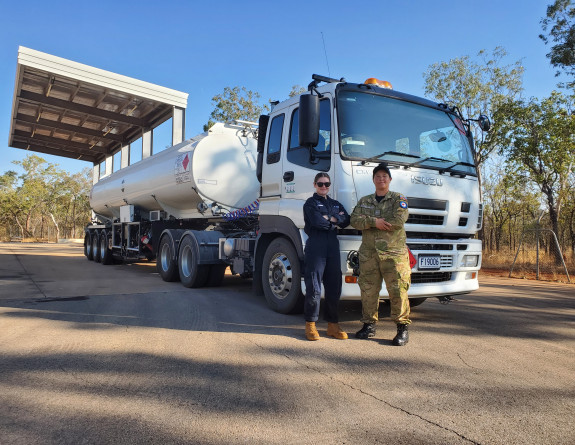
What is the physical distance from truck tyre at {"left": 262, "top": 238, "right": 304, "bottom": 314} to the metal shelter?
8.55 metres

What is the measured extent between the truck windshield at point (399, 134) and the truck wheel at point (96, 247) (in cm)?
1245

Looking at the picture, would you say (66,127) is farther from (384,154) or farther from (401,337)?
(401,337)

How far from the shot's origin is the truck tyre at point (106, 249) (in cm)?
1390

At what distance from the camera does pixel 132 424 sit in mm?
2535

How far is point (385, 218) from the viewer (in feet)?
14.0

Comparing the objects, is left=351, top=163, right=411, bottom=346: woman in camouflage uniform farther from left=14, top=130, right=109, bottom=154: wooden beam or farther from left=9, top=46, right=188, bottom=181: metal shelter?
left=14, top=130, right=109, bottom=154: wooden beam

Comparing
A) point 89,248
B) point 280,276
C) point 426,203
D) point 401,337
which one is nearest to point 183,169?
point 280,276

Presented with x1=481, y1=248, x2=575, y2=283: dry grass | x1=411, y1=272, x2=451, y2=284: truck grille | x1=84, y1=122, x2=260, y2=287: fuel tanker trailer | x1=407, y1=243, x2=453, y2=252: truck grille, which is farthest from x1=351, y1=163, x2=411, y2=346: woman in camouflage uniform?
x1=481, y1=248, x2=575, y2=283: dry grass

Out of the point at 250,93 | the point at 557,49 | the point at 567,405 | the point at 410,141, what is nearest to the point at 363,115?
the point at 410,141

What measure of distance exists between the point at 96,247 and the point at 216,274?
Result: 9028 millimetres

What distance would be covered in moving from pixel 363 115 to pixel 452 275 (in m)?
2.23

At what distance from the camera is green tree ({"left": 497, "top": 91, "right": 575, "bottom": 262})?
47.0 ft

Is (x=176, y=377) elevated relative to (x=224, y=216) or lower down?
lower down

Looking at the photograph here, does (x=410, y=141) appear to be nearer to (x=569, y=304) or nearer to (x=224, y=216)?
(x=224, y=216)
